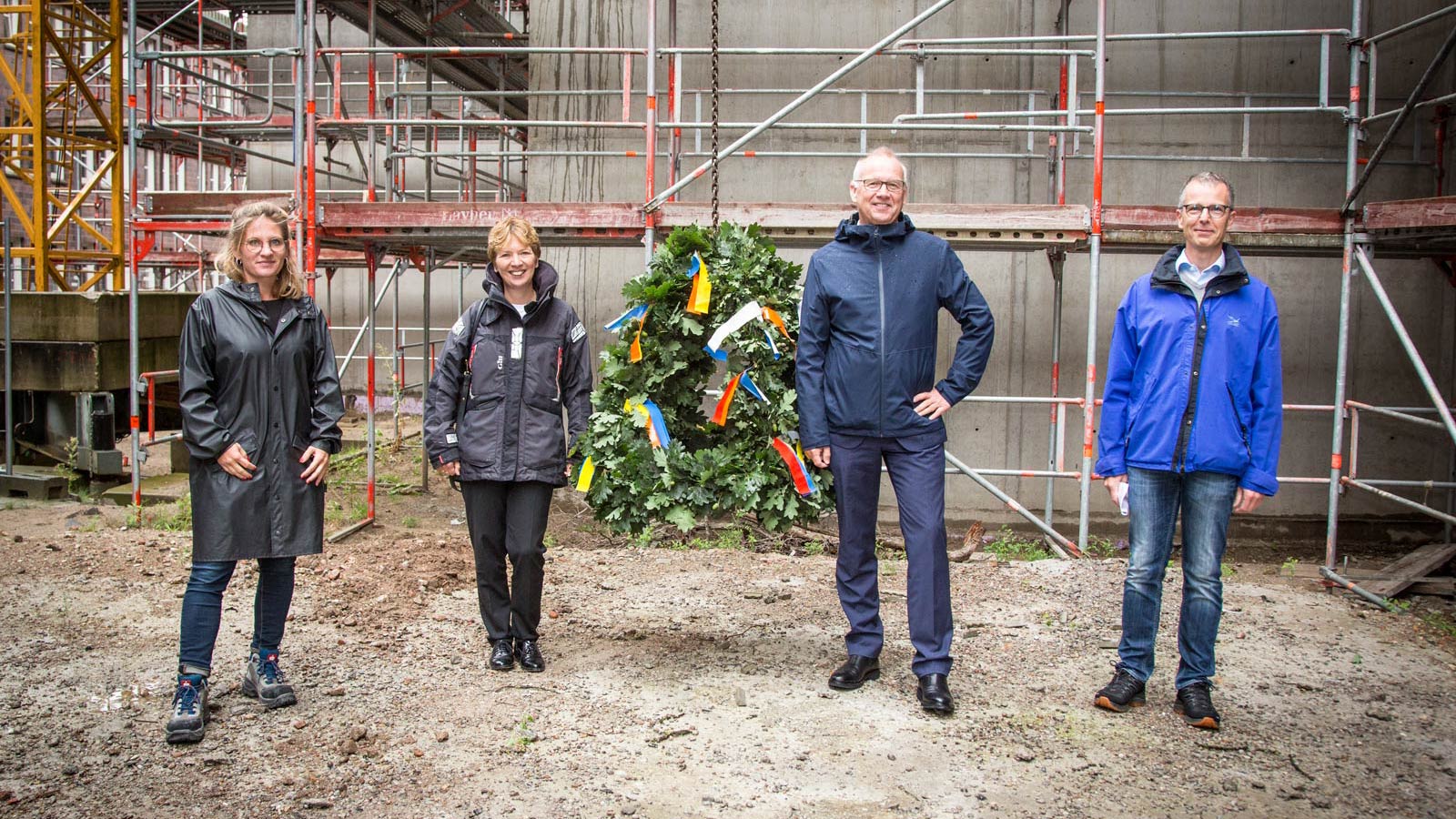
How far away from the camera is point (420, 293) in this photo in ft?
56.6

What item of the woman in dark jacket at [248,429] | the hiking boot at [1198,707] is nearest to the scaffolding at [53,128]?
the woman in dark jacket at [248,429]

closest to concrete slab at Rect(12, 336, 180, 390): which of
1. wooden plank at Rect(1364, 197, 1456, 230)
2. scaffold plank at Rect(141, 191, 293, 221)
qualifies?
scaffold plank at Rect(141, 191, 293, 221)

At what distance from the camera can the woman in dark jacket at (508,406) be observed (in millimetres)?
4418

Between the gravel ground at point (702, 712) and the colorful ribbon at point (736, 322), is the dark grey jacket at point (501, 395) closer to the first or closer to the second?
the colorful ribbon at point (736, 322)

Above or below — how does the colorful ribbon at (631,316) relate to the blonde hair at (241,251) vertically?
below

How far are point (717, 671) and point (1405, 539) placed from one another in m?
8.12

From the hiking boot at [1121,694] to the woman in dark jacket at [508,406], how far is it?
2.22 metres

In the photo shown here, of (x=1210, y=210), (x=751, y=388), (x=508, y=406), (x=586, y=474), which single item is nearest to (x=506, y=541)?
(x=586, y=474)

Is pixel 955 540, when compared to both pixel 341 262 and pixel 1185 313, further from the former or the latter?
pixel 341 262

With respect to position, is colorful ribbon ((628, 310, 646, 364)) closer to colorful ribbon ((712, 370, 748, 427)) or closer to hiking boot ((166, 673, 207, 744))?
colorful ribbon ((712, 370, 748, 427))

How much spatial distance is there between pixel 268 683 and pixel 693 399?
2.04 m

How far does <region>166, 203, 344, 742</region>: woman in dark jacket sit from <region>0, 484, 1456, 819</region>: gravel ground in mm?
481

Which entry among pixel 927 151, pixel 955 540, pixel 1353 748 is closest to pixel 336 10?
pixel 927 151

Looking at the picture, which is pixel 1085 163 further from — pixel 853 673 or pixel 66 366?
pixel 66 366
